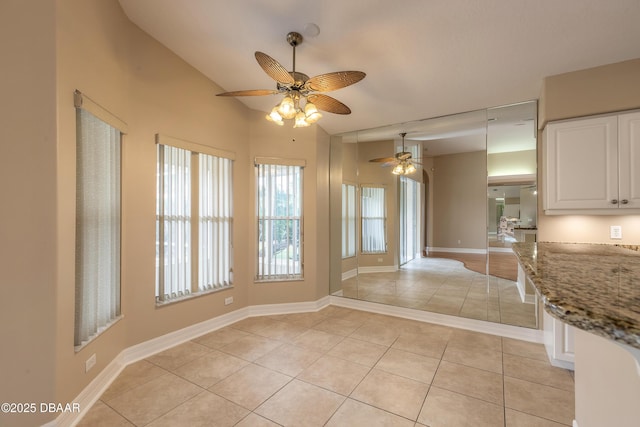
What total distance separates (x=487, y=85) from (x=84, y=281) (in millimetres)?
4120

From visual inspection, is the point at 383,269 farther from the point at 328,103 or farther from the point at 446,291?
Result: the point at 328,103

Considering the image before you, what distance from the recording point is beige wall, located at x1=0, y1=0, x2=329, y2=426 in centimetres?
162

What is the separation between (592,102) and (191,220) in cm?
427

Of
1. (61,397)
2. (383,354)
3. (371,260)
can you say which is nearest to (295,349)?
(383,354)

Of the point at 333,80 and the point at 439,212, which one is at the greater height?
the point at 333,80

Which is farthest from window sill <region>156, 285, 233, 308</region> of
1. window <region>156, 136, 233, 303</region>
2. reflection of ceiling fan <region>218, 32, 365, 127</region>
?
reflection of ceiling fan <region>218, 32, 365, 127</region>

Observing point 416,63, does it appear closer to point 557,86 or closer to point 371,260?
point 557,86

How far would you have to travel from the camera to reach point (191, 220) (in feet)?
10.3

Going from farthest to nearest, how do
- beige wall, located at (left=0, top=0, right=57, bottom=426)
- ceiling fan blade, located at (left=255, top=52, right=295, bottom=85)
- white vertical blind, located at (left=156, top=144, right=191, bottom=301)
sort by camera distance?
white vertical blind, located at (left=156, top=144, right=191, bottom=301) → ceiling fan blade, located at (left=255, top=52, right=295, bottom=85) → beige wall, located at (left=0, top=0, right=57, bottom=426)

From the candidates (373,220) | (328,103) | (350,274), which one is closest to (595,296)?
(328,103)

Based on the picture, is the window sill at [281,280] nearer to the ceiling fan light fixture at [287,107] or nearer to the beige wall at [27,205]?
the beige wall at [27,205]

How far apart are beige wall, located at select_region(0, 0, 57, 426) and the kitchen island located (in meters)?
2.53

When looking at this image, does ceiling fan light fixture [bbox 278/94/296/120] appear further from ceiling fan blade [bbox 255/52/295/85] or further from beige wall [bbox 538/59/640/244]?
beige wall [bbox 538/59/640/244]

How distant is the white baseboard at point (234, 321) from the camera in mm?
2004
